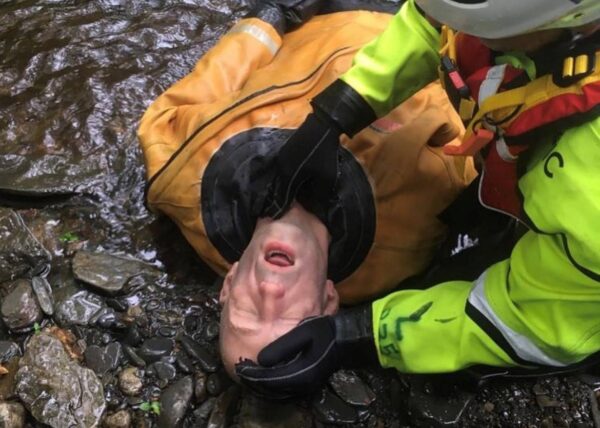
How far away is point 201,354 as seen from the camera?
287 cm

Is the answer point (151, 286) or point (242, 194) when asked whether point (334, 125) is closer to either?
point (242, 194)

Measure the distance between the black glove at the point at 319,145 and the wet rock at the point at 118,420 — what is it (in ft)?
2.96

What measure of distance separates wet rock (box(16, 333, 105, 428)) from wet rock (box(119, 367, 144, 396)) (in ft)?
0.27

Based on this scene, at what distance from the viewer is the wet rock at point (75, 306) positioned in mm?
2979

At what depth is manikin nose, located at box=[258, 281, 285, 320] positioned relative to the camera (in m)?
2.48

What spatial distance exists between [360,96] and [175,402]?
4.25 ft

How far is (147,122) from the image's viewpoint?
3.24 meters

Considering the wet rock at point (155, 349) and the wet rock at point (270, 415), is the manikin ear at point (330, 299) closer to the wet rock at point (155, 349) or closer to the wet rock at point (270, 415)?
Answer: the wet rock at point (270, 415)

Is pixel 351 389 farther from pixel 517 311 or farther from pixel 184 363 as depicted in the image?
pixel 517 311

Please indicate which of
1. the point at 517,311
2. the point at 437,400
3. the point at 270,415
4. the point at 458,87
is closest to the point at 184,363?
the point at 270,415

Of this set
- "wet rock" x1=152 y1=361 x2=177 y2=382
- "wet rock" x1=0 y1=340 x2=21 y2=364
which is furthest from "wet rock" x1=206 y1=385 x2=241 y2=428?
"wet rock" x1=0 y1=340 x2=21 y2=364

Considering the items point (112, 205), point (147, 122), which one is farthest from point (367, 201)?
point (112, 205)

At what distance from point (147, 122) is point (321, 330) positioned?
4.36 ft

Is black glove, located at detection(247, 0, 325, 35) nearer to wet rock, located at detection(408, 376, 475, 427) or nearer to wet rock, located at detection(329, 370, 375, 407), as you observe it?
wet rock, located at detection(329, 370, 375, 407)
